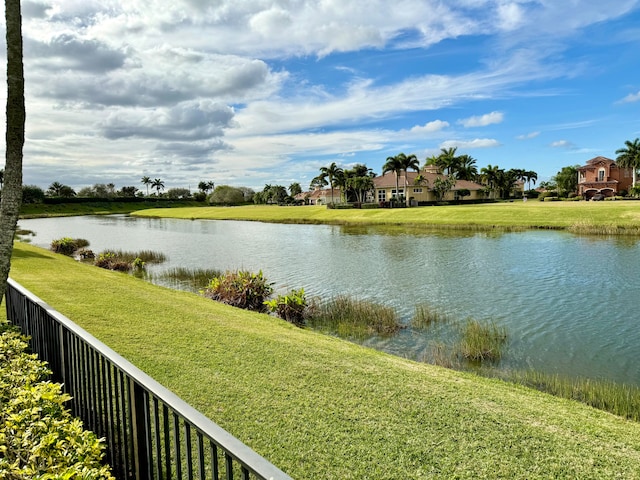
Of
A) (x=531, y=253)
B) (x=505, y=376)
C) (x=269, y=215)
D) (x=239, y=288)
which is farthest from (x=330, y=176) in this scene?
(x=505, y=376)

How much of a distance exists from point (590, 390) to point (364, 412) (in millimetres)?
5192

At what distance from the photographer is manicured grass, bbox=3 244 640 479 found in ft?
15.6

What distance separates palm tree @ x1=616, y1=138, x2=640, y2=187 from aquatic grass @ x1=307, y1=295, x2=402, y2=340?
8069 cm

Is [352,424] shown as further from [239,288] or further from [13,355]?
[239,288]

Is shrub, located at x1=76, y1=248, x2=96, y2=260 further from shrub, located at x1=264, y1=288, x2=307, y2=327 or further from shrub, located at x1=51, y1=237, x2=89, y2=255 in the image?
shrub, located at x1=264, y1=288, x2=307, y2=327

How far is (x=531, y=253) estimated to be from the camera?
26094 millimetres

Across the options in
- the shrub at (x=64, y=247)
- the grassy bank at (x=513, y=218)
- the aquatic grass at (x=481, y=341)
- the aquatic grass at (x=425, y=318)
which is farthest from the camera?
the grassy bank at (x=513, y=218)

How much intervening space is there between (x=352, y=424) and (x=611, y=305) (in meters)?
13.0

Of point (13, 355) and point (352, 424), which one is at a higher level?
point (13, 355)

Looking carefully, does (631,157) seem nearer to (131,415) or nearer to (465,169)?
(465,169)

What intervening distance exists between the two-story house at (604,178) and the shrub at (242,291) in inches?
3102

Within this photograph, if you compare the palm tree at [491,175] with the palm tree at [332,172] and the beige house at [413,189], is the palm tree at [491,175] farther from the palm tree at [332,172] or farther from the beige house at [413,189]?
the palm tree at [332,172]

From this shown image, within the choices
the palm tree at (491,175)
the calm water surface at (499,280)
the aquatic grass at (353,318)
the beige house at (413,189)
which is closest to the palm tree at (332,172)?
the beige house at (413,189)

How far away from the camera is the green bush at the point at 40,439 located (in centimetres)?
277
